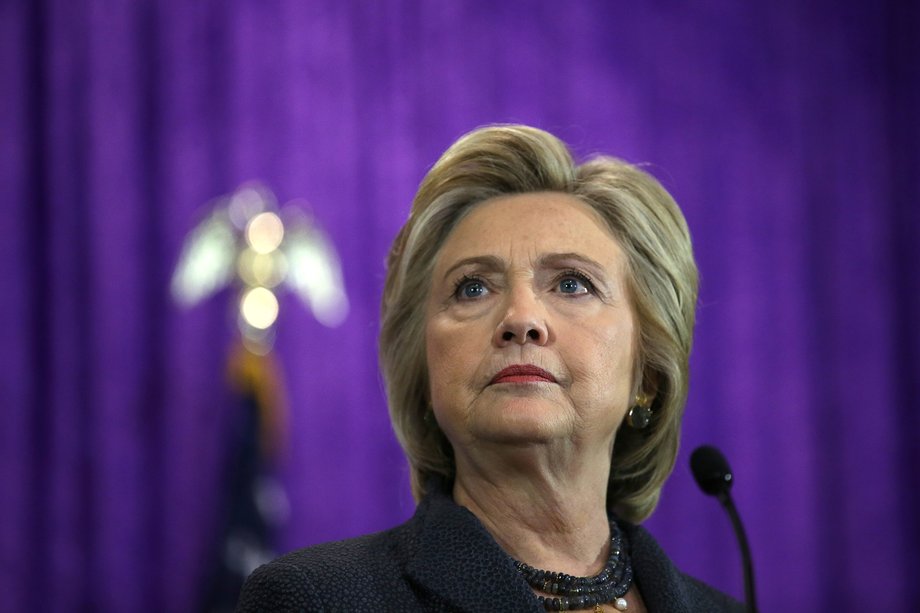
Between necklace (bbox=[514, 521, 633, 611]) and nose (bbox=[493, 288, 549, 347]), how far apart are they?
0.33 meters

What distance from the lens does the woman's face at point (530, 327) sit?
180 cm

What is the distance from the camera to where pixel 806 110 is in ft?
22.6

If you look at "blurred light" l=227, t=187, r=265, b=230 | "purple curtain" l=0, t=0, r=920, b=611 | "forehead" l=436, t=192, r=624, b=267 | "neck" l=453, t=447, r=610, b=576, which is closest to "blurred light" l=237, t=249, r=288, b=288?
"blurred light" l=227, t=187, r=265, b=230

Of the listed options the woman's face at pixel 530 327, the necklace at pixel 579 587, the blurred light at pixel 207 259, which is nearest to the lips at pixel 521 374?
the woman's face at pixel 530 327

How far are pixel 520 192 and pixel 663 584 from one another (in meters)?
0.68

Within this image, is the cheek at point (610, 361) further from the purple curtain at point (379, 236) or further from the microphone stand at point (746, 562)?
the purple curtain at point (379, 236)

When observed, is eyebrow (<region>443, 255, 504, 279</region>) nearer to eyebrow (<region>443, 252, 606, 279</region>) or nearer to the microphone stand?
eyebrow (<region>443, 252, 606, 279</region>)

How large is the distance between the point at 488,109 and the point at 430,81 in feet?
1.12

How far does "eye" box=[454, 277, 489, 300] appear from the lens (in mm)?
1929

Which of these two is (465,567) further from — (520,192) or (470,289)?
(520,192)

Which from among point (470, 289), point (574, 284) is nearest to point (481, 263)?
point (470, 289)

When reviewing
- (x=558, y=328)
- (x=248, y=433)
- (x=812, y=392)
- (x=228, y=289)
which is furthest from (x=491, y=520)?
(x=812, y=392)

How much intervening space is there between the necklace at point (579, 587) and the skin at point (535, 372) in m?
0.03

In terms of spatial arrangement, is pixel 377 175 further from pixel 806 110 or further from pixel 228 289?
pixel 806 110
